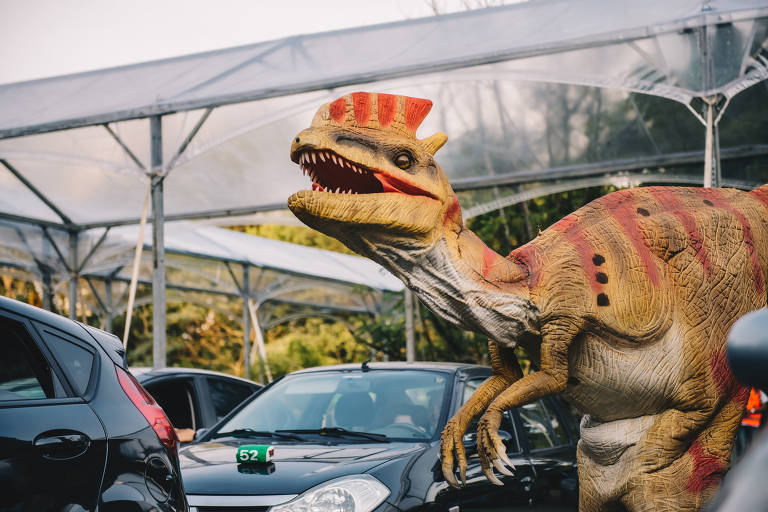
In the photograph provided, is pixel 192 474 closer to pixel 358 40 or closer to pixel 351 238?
pixel 351 238

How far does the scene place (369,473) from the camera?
3928 millimetres

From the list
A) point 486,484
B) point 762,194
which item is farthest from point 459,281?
point 486,484

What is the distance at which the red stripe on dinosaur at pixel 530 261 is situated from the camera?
121 inches

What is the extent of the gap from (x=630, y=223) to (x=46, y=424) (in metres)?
2.05

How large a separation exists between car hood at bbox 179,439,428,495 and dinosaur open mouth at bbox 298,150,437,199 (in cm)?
150

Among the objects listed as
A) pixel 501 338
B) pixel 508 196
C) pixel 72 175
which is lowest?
pixel 501 338

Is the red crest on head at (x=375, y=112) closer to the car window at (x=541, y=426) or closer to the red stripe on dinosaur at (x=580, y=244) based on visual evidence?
the red stripe on dinosaur at (x=580, y=244)

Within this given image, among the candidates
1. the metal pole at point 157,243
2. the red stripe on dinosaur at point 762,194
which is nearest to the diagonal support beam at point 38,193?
the metal pole at point 157,243

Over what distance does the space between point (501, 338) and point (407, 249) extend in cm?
46

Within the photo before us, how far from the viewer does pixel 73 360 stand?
2979mm

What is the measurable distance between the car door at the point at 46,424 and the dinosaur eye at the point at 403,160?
1.22 metres

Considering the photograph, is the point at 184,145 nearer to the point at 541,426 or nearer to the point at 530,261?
the point at 541,426

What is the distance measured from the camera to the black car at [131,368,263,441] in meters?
6.30

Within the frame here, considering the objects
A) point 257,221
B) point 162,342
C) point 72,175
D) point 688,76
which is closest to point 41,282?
point 72,175
